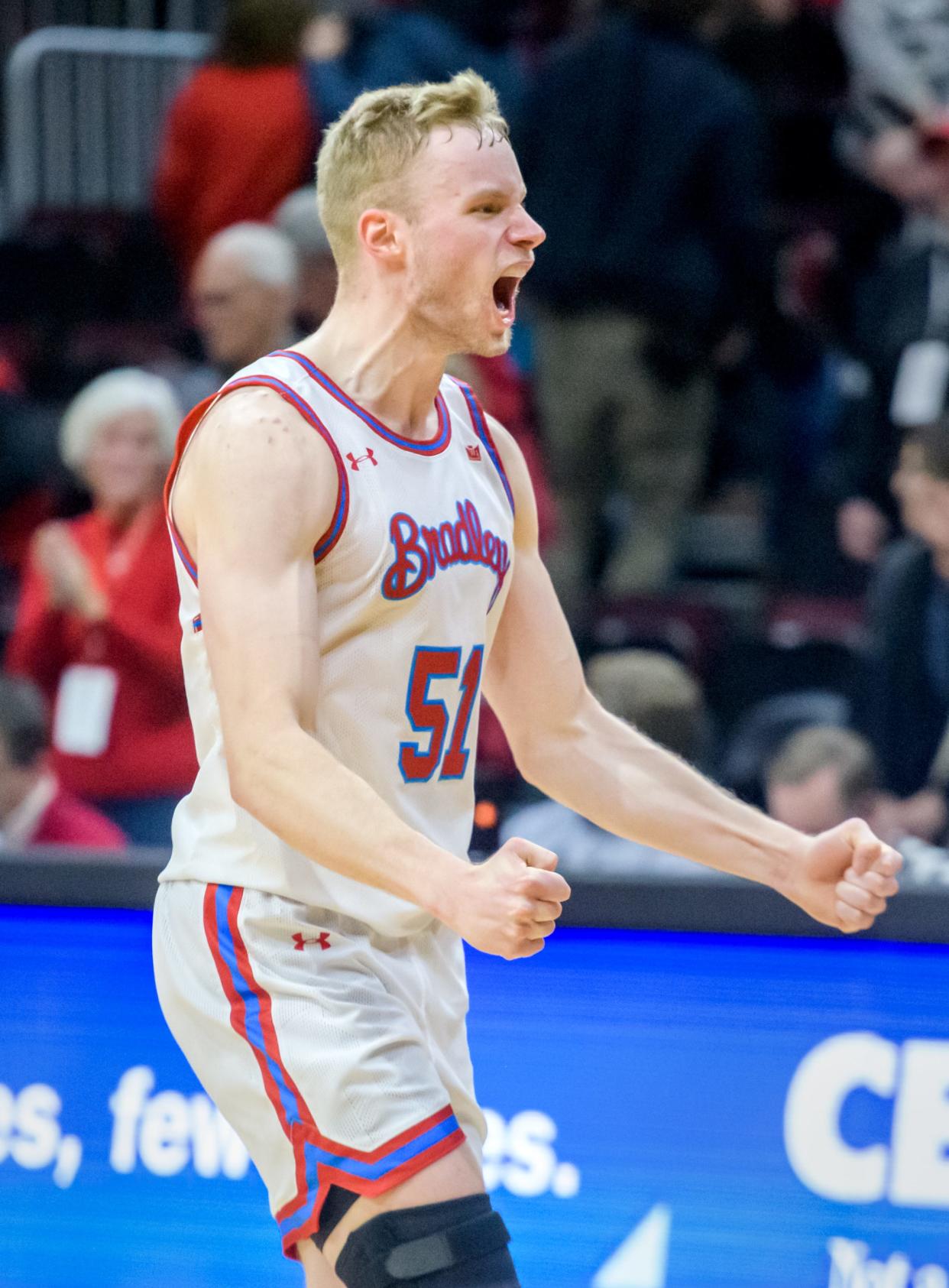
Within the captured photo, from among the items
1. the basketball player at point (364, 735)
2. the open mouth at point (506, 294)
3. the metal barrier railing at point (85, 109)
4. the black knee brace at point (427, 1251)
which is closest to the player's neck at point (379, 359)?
the basketball player at point (364, 735)

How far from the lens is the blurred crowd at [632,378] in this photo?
5543mm

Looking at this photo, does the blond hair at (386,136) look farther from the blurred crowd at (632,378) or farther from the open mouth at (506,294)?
the blurred crowd at (632,378)

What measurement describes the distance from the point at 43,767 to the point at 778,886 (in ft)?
9.28

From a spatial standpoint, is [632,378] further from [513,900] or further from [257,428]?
[513,900]

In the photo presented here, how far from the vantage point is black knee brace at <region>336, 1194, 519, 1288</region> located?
2.40 meters

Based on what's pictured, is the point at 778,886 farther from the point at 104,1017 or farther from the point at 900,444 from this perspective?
the point at 900,444

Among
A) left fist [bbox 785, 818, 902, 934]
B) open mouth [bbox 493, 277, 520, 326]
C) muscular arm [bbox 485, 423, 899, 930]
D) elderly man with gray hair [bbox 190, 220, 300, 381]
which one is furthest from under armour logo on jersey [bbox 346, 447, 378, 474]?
elderly man with gray hair [bbox 190, 220, 300, 381]

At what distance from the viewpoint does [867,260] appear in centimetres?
779

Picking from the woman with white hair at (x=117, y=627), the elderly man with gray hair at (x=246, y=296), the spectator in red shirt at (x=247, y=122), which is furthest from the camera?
the spectator in red shirt at (x=247, y=122)

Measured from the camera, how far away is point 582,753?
2.98m

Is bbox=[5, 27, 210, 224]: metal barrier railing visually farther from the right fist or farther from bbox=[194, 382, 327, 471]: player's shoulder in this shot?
the right fist

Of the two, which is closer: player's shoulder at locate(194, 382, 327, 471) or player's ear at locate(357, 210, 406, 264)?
player's shoulder at locate(194, 382, 327, 471)

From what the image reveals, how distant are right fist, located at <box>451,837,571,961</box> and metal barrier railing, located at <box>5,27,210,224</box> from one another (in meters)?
7.97

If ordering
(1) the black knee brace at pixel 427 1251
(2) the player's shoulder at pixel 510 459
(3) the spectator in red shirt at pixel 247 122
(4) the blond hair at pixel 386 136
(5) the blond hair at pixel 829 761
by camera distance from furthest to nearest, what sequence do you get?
(3) the spectator in red shirt at pixel 247 122
(5) the blond hair at pixel 829 761
(2) the player's shoulder at pixel 510 459
(4) the blond hair at pixel 386 136
(1) the black knee brace at pixel 427 1251
